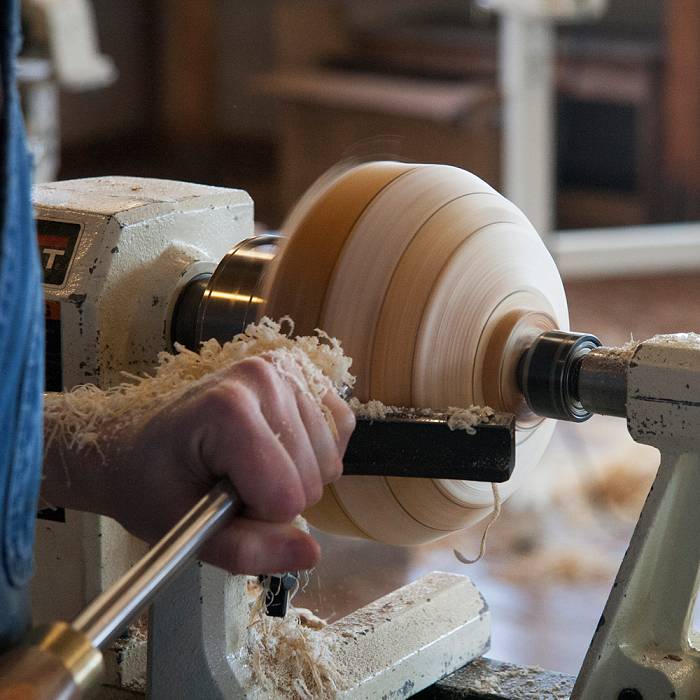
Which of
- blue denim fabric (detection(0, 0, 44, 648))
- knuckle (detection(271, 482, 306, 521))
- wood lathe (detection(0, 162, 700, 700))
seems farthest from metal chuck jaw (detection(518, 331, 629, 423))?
blue denim fabric (detection(0, 0, 44, 648))

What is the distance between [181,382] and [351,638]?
0.35m

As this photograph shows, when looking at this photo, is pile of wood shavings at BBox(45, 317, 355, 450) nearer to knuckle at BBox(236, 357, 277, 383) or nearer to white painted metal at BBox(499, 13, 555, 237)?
knuckle at BBox(236, 357, 277, 383)

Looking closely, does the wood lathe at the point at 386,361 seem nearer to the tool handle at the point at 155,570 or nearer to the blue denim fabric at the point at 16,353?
the tool handle at the point at 155,570

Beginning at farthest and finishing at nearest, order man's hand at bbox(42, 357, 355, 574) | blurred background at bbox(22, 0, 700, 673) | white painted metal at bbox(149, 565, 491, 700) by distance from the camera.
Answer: blurred background at bbox(22, 0, 700, 673)
white painted metal at bbox(149, 565, 491, 700)
man's hand at bbox(42, 357, 355, 574)

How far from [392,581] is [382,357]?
51.3 inches

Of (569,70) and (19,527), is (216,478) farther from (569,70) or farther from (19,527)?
(569,70)

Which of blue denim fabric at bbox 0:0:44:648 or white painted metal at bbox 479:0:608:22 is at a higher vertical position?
white painted metal at bbox 479:0:608:22

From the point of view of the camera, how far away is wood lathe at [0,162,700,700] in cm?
83

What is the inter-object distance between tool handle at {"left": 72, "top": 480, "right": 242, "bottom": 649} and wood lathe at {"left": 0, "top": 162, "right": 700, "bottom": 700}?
0.18 m

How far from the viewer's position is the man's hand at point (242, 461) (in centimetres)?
68

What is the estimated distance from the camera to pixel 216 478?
70 cm

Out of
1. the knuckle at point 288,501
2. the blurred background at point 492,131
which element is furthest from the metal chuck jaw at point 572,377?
the blurred background at point 492,131

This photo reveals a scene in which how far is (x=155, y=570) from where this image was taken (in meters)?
0.62

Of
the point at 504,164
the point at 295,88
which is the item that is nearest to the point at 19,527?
the point at 504,164
